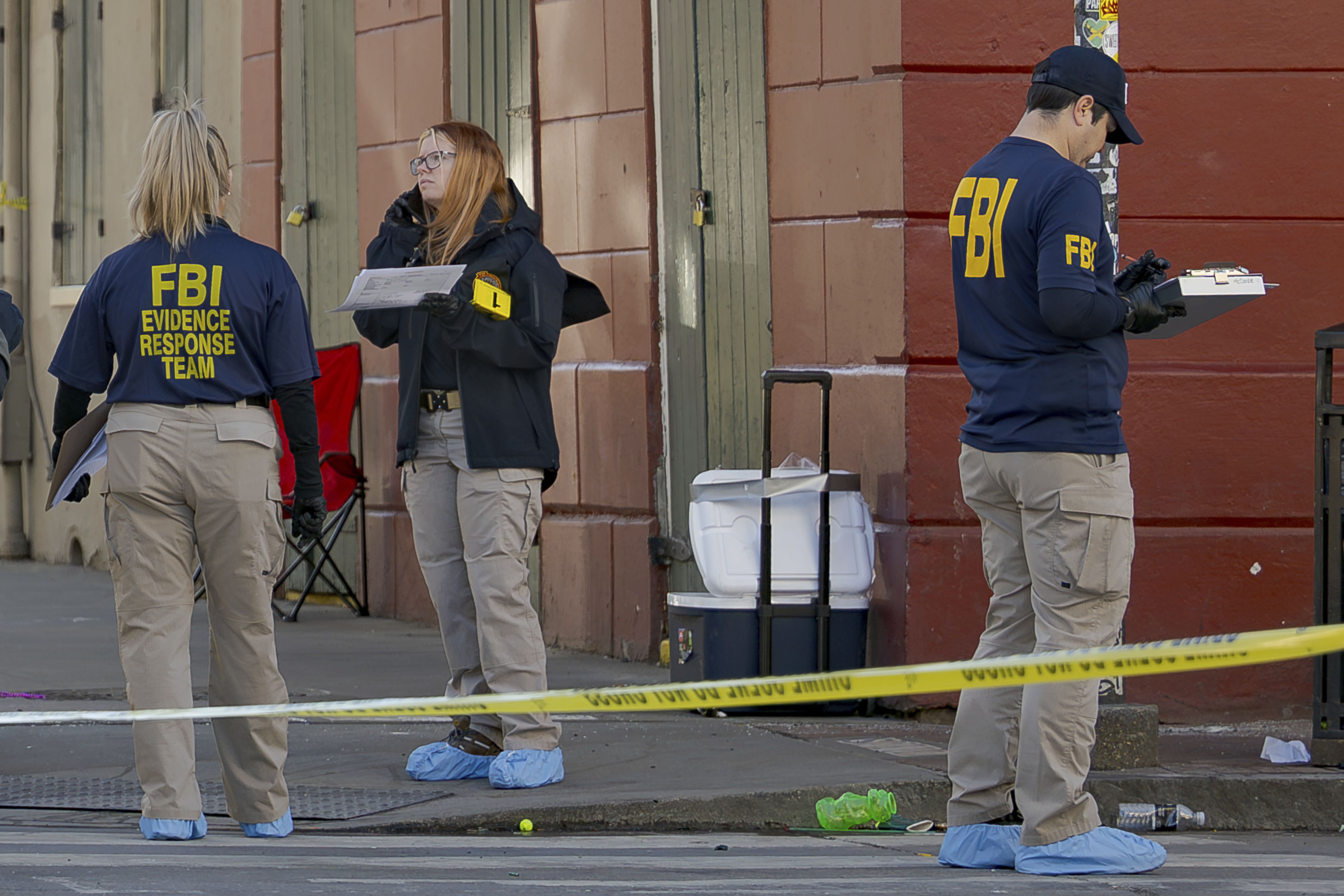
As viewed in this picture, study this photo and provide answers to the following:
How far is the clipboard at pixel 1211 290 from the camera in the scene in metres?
5.02

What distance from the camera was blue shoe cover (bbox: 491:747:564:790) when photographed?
5.81 meters

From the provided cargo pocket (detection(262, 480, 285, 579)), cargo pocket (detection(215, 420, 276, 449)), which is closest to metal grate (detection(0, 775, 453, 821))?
cargo pocket (detection(262, 480, 285, 579))

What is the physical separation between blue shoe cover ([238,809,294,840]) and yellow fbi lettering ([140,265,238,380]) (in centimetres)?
122

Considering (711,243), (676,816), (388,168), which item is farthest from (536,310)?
(388,168)

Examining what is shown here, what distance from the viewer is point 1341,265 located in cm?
739

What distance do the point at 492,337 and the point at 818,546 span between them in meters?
1.87

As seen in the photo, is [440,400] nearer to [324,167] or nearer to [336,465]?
[336,465]

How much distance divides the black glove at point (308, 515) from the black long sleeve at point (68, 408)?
2.10 feet

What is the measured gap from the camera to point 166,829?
514 centimetres

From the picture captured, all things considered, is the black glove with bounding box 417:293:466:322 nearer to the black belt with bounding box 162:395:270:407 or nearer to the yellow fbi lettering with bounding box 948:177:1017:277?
the black belt with bounding box 162:395:270:407

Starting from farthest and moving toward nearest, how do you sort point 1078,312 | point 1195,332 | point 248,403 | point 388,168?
point 388,168, point 1195,332, point 248,403, point 1078,312

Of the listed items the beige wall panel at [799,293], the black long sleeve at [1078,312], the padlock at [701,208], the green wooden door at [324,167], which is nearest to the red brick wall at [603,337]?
the padlock at [701,208]

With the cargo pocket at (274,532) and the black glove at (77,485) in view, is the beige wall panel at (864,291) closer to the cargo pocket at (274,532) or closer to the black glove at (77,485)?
the cargo pocket at (274,532)

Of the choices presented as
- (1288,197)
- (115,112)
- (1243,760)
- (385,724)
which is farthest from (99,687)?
(115,112)
